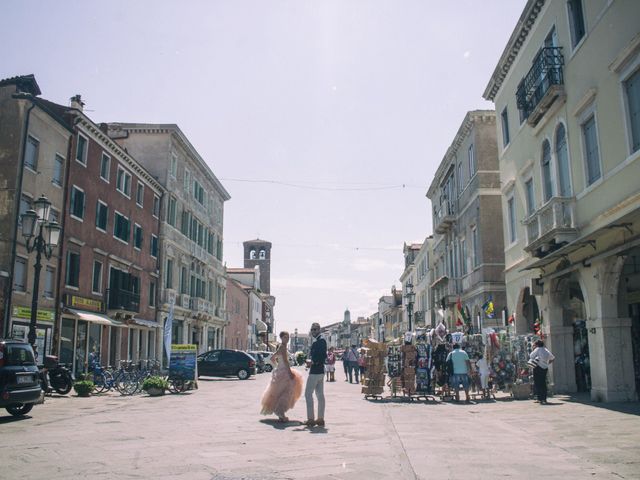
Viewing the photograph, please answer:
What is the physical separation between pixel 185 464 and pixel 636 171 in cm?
1033

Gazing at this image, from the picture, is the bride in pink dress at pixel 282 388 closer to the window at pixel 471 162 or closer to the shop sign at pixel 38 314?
the shop sign at pixel 38 314

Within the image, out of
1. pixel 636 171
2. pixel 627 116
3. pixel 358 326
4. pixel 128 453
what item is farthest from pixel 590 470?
pixel 358 326

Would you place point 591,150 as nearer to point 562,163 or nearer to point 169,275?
point 562,163

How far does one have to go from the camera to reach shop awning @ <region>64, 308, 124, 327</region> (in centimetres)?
2462

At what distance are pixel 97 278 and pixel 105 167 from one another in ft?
17.5

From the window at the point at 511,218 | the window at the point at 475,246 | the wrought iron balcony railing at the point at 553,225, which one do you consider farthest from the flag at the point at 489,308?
the wrought iron balcony railing at the point at 553,225

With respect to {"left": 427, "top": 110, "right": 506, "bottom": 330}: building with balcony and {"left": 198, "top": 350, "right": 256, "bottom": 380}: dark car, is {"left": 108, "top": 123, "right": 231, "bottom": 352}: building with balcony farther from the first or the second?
{"left": 427, "top": 110, "right": 506, "bottom": 330}: building with balcony

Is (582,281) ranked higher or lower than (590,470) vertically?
higher

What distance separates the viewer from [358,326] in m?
170

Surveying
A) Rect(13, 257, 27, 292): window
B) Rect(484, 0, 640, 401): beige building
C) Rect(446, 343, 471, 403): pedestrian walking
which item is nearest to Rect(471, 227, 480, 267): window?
Rect(484, 0, 640, 401): beige building

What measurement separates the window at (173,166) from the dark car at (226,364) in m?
12.5

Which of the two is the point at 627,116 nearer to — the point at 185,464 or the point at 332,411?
the point at 332,411

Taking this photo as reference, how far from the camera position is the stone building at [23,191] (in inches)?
822

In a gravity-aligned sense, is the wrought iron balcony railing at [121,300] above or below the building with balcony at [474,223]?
below
